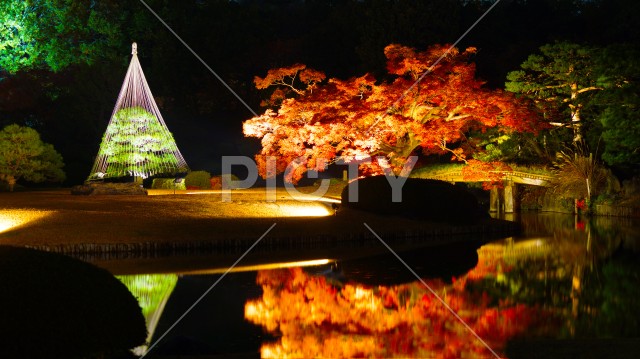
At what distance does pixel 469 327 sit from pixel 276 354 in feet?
7.71

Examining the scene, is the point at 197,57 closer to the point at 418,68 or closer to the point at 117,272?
the point at 418,68

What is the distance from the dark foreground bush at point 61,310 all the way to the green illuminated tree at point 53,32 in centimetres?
3203

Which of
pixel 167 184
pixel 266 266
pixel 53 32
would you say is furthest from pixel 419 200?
pixel 53 32

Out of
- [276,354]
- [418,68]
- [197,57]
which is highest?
[197,57]

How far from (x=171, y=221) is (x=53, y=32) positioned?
25059 mm

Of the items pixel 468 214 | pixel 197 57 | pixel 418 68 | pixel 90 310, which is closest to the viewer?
pixel 90 310

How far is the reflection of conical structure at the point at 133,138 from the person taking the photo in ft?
78.4

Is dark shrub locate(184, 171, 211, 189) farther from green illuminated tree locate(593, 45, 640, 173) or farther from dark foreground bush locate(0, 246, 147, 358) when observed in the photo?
dark foreground bush locate(0, 246, 147, 358)

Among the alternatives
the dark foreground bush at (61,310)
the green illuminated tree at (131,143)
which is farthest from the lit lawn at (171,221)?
the dark foreground bush at (61,310)

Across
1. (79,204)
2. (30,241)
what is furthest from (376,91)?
(30,241)

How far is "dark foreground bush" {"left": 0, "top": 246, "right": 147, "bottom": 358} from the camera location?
229 inches

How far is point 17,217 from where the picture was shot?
16078 mm

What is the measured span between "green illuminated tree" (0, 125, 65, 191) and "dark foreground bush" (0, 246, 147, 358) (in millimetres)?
20987

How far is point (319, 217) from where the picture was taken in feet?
58.6
